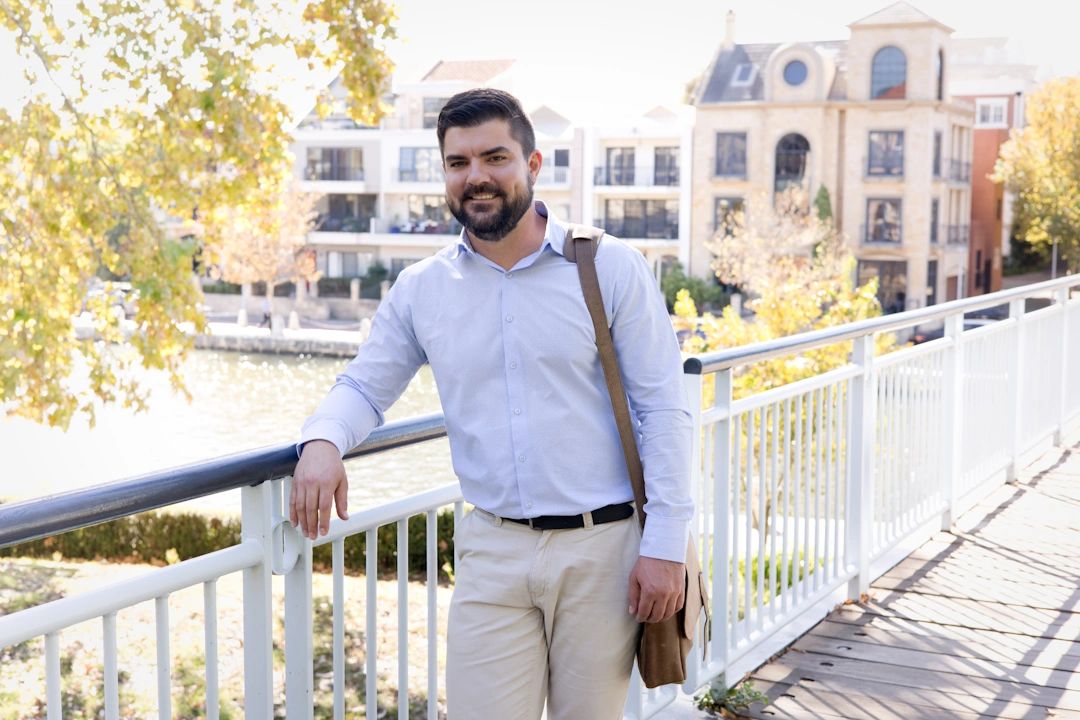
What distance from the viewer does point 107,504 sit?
73.0 inches

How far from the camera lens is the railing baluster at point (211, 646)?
2.13 m

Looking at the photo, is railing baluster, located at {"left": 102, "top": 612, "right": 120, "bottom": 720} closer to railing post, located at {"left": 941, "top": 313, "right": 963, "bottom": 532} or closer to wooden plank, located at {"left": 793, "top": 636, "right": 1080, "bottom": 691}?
wooden plank, located at {"left": 793, "top": 636, "right": 1080, "bottom": 691}

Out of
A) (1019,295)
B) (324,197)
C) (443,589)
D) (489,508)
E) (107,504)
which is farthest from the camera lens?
(324,197)

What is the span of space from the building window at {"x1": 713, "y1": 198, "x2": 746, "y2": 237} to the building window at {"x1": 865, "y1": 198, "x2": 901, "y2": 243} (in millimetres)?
4338

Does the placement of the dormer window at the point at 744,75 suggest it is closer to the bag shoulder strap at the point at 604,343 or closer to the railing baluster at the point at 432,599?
the railing baluster at the point at 432,599

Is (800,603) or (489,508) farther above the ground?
(489,508)

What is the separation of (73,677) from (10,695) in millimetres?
554

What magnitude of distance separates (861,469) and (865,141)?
4142 cm

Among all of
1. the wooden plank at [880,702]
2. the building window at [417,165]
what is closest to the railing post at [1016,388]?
the wooden plank at [880,702]

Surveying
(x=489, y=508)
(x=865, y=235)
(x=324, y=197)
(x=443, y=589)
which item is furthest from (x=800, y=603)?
(x=324, y=197)

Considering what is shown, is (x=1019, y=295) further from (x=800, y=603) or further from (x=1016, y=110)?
(x=1016, y=110)

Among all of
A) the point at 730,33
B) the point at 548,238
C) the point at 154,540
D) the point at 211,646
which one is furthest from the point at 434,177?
the point at 211,646

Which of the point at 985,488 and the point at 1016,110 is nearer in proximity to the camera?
the point at 985,488

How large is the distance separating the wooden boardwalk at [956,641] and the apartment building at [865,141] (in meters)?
38.6
